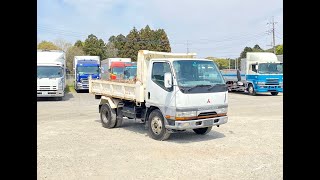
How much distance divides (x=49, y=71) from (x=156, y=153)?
47.1 ft

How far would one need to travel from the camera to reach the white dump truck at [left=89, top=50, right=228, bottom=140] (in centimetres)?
739

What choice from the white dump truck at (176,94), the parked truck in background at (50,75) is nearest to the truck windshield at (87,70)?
the parked truck in background at (50,75)

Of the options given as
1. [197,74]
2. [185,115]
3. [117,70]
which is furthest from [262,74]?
[185,115]

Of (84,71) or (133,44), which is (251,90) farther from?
(133,44)

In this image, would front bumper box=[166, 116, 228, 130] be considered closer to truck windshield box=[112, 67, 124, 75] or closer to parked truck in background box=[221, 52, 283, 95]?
parked truck in background box=[221, 52, 283, 95]

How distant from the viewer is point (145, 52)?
347 inches

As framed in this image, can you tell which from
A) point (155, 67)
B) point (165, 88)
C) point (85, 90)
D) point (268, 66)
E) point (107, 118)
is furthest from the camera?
point (85, 90)

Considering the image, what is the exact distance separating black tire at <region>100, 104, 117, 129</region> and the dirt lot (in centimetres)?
20

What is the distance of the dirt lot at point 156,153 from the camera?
546 cm

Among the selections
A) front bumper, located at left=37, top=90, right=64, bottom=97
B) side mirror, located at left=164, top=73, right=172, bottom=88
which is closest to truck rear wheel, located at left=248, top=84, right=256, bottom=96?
front bumper, located at left=37, top=90, right=64, bottom=97

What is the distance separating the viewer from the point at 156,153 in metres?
6.78
